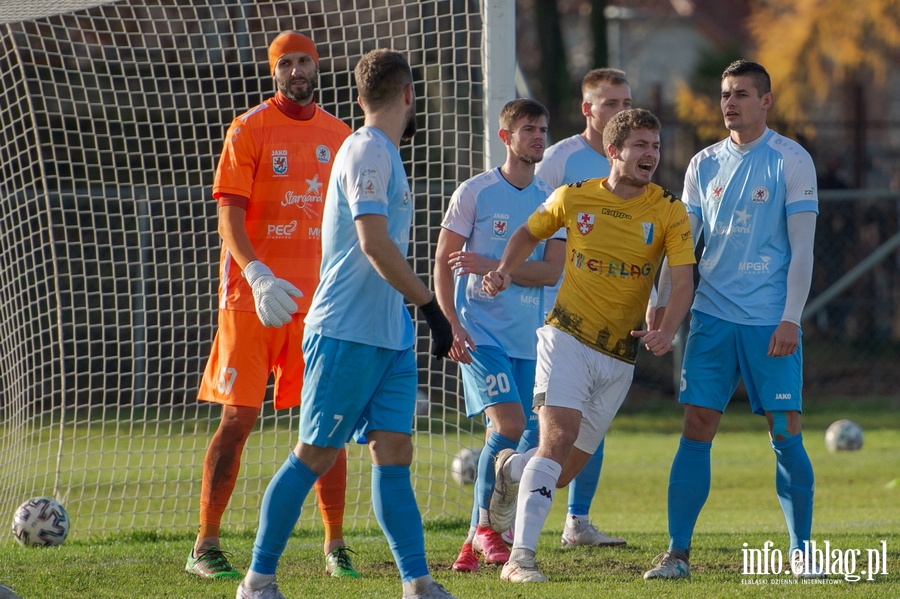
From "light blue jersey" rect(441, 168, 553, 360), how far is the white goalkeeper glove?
4.01ft

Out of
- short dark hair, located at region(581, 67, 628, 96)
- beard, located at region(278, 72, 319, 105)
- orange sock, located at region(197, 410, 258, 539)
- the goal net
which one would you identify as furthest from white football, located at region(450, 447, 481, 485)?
beard, located at region(278, 72, 319, 105)

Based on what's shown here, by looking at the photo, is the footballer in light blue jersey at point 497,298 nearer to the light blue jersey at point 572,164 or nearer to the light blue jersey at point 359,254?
the light blue jersey at point 572,164

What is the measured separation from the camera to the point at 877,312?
53.2 ft

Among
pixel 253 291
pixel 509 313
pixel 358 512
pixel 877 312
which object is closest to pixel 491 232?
pixel 509 313

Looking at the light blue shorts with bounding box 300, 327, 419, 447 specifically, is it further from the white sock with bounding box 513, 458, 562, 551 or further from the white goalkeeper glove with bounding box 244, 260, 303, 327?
the white sock with bounding box 513, 458, 562, 551

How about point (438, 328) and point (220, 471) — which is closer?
point (438, 328)

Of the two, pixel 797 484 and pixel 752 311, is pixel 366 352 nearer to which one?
pixel 752 311

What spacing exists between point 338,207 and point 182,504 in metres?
4.91

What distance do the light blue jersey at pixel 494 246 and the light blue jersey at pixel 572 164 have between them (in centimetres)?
54

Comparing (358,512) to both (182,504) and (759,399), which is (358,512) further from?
(759,399)

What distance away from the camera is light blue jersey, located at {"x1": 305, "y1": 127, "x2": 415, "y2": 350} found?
15.0 ft

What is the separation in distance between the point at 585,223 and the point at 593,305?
371 millimetres

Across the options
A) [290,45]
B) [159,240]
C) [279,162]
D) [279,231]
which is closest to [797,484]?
[279,231]

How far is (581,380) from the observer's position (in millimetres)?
5281
